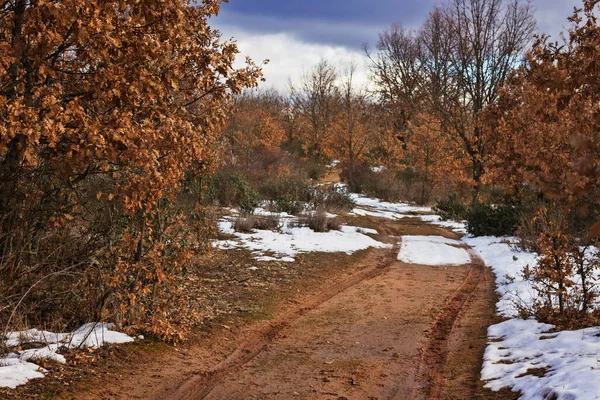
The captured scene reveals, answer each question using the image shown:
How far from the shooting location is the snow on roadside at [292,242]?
1254cm

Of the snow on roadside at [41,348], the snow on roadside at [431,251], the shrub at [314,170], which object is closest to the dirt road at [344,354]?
the snow on roadside at [41,348]

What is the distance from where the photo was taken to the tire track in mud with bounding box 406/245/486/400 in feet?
16.4

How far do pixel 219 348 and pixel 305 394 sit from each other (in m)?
1.68

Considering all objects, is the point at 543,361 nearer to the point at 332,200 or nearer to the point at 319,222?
the point at 319,222

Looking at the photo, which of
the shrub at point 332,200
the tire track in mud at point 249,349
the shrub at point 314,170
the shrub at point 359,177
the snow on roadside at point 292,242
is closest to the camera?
the tire track in mud at point 249,349

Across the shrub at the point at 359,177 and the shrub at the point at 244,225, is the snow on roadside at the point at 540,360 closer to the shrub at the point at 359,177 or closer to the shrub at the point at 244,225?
the shrub at the point at 244,225

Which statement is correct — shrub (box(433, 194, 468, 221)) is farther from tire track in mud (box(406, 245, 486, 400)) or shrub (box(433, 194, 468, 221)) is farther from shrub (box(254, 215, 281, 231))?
tire track in mud (box(406, 245, 486, 400))

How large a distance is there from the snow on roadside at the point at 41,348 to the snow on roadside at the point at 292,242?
5.98m

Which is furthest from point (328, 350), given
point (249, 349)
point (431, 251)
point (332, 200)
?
point (332, 200)

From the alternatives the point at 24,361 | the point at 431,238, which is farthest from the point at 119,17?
the point at 431,238

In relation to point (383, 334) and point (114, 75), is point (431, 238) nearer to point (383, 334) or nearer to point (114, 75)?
point (383, 334)

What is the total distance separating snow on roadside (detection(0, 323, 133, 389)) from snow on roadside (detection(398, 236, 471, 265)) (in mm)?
8686

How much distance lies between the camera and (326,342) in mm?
6527

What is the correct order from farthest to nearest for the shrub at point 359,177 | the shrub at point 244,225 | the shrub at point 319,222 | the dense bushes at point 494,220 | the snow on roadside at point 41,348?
1. the shrub at point 359,177
2. the dense bushes at point 494,220
3. the shrub at point 319,222
4. the shrub at point 244,225
5. the snow on roadside at point 41,348
